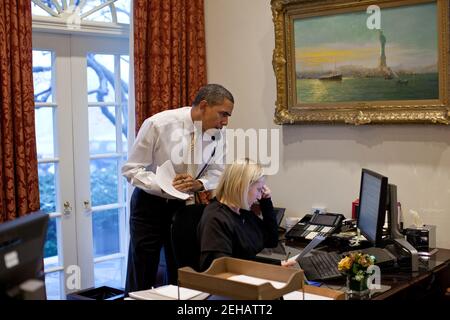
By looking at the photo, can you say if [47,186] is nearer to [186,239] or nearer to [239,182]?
[186,239]

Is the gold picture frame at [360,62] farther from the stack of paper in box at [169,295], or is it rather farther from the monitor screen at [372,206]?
the stack of paper in box at [169,295]

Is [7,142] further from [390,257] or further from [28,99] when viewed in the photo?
[390,257]

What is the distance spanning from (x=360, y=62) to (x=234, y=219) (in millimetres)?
1448

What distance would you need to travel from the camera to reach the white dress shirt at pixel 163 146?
3.50m

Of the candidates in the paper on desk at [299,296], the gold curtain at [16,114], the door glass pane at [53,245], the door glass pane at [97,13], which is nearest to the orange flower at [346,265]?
the paper on desk at [299,296]

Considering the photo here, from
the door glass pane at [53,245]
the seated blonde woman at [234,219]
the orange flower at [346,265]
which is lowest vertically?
the door glass pane at [53,245]

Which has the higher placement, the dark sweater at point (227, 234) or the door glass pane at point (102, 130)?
the door glass pane at point (102, 130)

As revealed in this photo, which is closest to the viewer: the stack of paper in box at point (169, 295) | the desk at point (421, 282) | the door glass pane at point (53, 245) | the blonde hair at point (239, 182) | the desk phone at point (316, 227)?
the stack of paper in box at point (169, 295)

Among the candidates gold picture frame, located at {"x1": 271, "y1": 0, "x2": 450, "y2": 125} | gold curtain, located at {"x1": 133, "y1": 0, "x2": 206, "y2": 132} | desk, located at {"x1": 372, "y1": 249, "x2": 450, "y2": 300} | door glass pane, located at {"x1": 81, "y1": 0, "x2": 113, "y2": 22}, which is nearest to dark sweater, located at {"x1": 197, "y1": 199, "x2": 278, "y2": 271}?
desk, located at {"x1": 372, "y1": 249, "x2": 450, "y2": 300}

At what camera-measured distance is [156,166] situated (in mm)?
3598

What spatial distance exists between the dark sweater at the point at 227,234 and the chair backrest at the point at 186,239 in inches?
4.4

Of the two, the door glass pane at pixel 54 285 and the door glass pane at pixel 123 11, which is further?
the door glass pane at pixel 123 11
